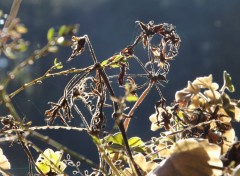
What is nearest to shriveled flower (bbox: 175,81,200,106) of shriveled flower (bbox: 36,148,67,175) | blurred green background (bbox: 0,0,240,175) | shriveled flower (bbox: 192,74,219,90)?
shriveled flower (bbox: 192,74,219,90)

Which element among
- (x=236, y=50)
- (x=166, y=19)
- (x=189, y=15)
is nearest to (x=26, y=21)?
(x=166, y=19)

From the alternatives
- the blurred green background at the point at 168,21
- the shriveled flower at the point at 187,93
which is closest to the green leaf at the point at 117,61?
the shriveled flower at the point at 187,93

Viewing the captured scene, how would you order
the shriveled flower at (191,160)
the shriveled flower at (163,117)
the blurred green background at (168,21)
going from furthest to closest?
the blurred green background at (168,21) → the shriveled flower at (163,117) → the shriveled flower at (191,160)

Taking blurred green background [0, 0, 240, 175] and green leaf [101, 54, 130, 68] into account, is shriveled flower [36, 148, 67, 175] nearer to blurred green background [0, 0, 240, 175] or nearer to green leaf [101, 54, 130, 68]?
green leaf [101, 54, 130, 68]

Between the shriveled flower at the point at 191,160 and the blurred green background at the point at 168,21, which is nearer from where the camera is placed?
the shriveled flower at the point at 191,160

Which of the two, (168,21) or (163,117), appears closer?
(163,117)

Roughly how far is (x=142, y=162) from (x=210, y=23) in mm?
5400

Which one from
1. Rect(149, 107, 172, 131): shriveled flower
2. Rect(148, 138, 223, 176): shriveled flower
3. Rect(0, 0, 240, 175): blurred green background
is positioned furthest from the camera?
Rect(0, 0, 240, 175): blurred green background

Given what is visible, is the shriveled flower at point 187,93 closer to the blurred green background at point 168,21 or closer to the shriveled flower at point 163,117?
the shriveled flower at point 163,117

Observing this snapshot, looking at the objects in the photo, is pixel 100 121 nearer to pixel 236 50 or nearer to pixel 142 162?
pixel 142 162

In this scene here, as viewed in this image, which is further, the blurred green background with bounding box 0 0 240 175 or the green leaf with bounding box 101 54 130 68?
the blurred green background with bounding box 0 0 240 175

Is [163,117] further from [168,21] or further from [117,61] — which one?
[168,21]

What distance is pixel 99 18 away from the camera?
17.6ft

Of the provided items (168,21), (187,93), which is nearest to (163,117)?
(187,93)
